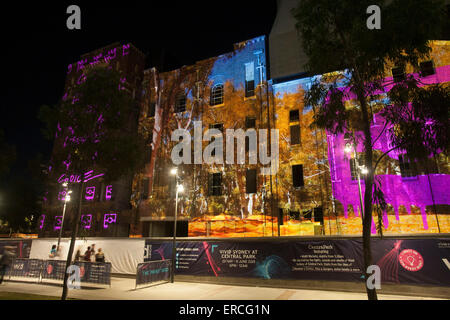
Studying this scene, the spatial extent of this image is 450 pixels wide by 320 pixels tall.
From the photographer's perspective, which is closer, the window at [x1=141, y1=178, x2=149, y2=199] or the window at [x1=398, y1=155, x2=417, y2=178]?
the window at [x1=398, y1=155, x2=417, y2=178]

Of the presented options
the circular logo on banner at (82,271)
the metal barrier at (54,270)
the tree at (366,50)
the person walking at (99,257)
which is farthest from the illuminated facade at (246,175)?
the tree at (366,50)

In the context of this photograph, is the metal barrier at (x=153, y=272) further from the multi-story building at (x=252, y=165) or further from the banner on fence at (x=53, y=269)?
the multi-story building at (x=252, y=165)

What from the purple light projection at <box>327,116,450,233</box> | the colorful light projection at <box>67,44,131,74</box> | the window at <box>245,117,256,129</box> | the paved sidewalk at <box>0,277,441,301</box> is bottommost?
the paved sidewalk at <box>0,277,441,301</box>

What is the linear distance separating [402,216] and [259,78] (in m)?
18.0

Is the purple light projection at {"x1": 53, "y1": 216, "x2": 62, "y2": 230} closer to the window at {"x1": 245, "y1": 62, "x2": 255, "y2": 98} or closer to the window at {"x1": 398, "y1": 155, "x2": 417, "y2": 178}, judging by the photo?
the window at {"x1": 245, "y1": 62, "x2": 255, "y2": 98}

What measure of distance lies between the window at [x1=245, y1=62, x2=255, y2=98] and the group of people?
1985cm

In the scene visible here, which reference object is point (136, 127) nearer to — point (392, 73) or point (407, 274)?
point (392, 73)

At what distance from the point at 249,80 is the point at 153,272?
829 inches

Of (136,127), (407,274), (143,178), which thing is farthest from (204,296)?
(136,127)

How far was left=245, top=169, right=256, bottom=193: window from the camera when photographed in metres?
26.1

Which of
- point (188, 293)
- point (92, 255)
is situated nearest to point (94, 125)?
point (188, 293)

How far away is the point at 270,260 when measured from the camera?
48.8 ft

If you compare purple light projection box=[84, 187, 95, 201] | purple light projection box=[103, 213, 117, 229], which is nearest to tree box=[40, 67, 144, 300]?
purple light projection box=[103, 213, 117, 229]

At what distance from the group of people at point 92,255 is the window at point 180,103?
17.8 m
